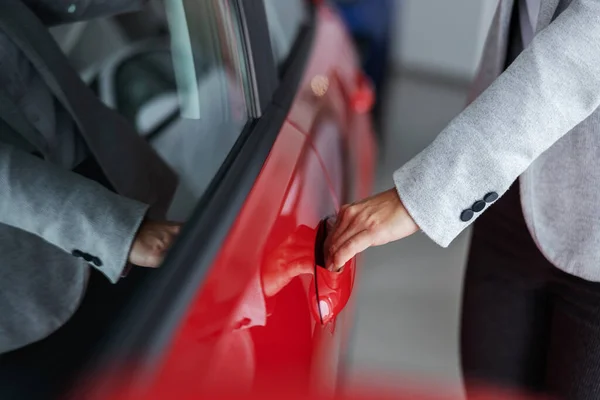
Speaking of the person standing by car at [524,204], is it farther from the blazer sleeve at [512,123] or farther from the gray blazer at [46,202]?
the gray blazer at [46,202]

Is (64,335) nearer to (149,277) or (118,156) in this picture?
(149,277)

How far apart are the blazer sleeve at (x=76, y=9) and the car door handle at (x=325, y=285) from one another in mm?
523

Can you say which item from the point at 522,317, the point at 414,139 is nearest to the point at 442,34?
the point at 414,139

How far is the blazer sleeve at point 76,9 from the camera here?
94 centimetres

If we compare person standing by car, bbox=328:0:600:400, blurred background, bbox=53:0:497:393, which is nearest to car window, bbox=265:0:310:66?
blurred background, bbox=53:0:497:393

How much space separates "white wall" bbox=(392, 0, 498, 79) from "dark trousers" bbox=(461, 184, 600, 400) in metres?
2.40

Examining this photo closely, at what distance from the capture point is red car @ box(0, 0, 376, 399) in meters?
0.62

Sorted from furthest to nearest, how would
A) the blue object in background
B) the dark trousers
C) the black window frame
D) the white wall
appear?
the white wall < the blue object in background < the dark trousers < the black window frame

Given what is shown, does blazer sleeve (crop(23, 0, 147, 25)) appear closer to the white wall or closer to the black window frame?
the black window frame

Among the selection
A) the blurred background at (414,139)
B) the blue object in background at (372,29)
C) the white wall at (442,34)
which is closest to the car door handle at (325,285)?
the blurred background at (414,139)

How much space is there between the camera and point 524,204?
0.96 metres

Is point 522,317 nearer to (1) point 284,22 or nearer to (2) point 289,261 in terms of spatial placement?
(2) point 289,261

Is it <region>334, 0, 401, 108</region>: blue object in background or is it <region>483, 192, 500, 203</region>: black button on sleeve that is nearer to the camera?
<region>483, 192, 500, 203</region>: black button on sleeve

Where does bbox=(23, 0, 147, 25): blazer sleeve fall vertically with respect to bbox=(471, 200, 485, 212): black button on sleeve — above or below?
Answer: above
